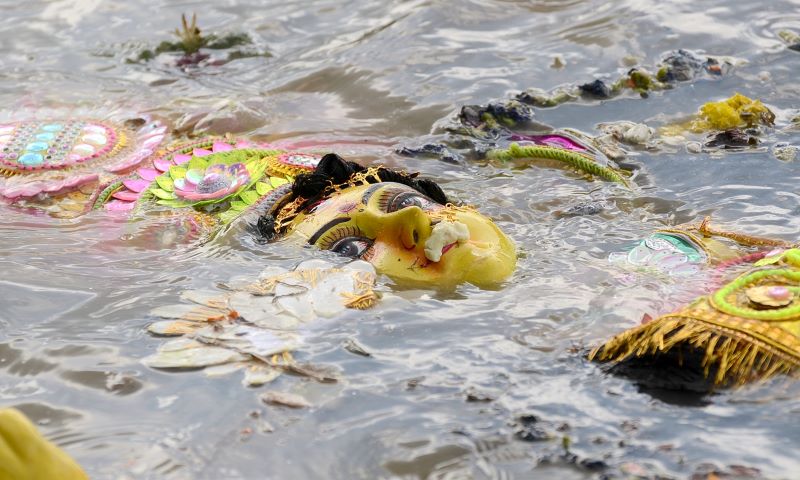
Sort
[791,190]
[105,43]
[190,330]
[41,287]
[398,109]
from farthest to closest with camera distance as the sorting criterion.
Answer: [105,43]
[398,109]
[791,190]
[41,287]
[190,330]

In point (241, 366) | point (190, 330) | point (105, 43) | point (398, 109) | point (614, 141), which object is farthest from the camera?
point (105, 43)

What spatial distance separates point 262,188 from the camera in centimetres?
527

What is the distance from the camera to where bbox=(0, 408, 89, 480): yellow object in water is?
2508mm

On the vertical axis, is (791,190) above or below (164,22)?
below

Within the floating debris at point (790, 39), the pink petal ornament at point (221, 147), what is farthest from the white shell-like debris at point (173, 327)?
the floating debris at point (790, 39)

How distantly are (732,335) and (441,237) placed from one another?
4.17 feet

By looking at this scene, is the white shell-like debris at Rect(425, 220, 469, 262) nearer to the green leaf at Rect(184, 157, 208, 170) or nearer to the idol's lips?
the idol's lips

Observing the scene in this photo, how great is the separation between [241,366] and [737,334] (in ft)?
5.73

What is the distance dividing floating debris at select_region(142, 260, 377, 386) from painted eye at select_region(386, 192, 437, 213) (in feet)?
1.09

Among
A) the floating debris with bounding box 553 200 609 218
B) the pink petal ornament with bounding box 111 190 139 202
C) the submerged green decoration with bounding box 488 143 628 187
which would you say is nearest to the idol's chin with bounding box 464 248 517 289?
the floating debris with bounding box 553 200 609 218

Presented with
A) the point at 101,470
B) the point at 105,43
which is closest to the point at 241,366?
the point at 101,470

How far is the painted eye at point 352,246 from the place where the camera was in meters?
4.42

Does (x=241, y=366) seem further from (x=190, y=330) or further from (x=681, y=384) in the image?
(x=681, y=384)

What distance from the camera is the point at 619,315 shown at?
394 centimetres
